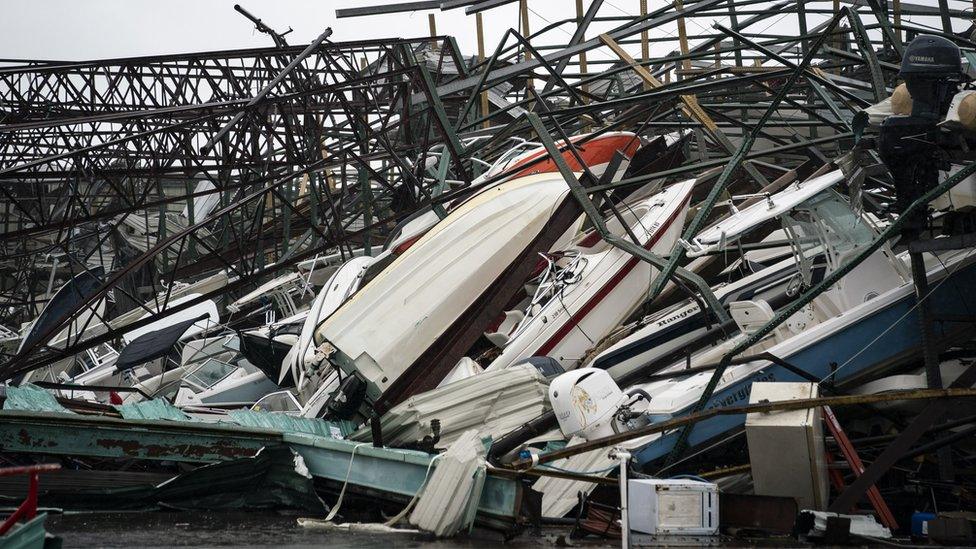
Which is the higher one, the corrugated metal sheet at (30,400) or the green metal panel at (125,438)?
the corrugated metal sheet at (30,400)

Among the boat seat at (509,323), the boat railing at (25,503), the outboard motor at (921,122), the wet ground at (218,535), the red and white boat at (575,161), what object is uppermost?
the red and white boat at (575,161)

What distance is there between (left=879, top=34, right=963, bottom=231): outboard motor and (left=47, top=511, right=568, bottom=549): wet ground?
4.44m

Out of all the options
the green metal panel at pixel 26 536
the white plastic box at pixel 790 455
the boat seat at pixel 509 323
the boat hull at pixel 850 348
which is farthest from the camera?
the boat seat at pixel 509 323

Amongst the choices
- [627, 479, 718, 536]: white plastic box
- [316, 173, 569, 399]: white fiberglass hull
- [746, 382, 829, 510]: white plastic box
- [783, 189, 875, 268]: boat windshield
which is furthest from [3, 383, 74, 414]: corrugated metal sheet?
[783, 189, 875, 268]: boat windshield

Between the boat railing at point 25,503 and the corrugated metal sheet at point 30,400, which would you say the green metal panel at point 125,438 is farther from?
the boat railing at point 25,503

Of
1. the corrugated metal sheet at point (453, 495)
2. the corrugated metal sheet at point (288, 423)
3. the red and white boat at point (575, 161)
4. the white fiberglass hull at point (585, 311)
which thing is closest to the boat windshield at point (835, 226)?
the white fiberglass hull at point (585, 311)

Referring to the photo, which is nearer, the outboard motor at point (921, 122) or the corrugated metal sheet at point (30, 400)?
the outboard motor at point (921, 122)

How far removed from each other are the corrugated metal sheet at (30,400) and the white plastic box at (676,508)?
21.1 ft

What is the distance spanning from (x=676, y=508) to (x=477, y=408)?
3.54m

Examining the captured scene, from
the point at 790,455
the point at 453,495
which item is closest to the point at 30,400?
the point at 453,495

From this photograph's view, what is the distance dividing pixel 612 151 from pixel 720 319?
6914 mm

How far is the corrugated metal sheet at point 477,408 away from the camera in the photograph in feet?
37.1

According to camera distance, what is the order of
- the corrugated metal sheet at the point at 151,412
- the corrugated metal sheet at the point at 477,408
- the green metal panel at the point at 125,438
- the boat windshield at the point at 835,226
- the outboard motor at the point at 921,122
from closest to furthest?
the outboard motor at the point at 921,122 → the green metal panel at the point at 125,438 → the boat windshield at the point at 835,226 → the corrugated metal sheet at the point at 477,408 → the corrugated metal sheet at the point at 151,412

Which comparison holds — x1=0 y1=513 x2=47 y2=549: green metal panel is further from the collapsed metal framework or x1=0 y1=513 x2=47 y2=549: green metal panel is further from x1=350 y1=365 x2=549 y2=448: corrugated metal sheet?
the collapsed metal framework
